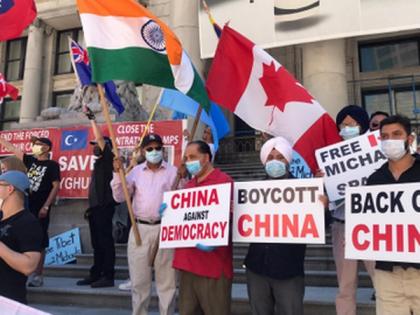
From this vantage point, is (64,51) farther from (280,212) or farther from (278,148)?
(280,212)

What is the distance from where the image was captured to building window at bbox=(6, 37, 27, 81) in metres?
21.8

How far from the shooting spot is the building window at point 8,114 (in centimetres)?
2144

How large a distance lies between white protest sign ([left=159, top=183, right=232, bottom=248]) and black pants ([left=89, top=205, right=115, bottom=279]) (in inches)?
89.1

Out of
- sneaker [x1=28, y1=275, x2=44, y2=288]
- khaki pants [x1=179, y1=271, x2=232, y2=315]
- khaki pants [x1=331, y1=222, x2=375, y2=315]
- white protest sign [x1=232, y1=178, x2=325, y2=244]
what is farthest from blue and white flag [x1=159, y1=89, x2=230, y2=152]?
sneaker [x1=28, y1=275, x2=44, y2=288]

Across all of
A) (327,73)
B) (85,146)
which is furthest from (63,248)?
(327,73)

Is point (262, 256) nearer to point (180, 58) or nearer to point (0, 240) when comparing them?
point (0, 240)

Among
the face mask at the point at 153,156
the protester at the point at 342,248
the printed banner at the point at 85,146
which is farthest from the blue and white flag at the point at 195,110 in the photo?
the printed banner at the point at 85,146

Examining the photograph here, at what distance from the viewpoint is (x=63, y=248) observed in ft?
25.0

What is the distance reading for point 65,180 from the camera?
803cm

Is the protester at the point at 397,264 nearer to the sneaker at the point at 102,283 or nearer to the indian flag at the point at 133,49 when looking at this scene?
the indian flag at the point at 133,49

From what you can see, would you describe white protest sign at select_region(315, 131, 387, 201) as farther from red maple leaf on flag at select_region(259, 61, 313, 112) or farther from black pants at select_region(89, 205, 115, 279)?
black pants at select_region(89, 205, 115, 279)

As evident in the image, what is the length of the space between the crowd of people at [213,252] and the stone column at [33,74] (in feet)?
54.6

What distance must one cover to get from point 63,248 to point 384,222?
247 inches

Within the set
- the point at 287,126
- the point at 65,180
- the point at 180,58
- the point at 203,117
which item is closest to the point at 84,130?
the point at 65,180
